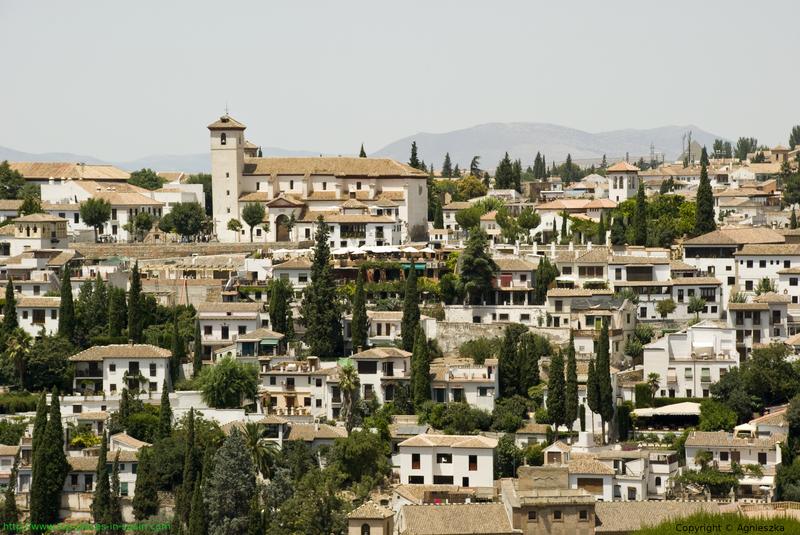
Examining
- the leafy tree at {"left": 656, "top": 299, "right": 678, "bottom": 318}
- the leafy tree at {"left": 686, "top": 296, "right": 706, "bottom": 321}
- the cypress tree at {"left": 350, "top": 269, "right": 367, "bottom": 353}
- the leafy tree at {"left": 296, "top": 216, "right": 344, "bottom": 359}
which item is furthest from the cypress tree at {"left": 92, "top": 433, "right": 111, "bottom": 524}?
the leafy tree at {"left": 686, "top": 296, "right": 706, "bottom": 321}

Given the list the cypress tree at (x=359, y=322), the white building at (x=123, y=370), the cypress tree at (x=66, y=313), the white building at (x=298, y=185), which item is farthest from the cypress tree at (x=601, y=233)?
the cypress tree at (x=66, y=313)

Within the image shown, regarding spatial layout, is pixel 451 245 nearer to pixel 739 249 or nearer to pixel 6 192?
pixel 739 249

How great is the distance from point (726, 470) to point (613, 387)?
18.1ft

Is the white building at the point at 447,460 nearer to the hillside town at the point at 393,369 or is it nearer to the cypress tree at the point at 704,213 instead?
the hillside town at the point at 393,369

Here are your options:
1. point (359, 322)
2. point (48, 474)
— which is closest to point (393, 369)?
point (359, 322)

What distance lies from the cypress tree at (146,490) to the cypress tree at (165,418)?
234 cm

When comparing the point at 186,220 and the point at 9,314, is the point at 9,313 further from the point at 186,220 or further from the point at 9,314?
the point at 186,220

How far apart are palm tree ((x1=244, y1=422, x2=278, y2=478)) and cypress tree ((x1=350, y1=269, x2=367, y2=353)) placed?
311 inches

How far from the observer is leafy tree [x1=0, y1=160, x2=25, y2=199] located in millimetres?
87750

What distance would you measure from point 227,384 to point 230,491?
7880 mm

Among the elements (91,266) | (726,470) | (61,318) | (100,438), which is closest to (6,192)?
(91,266)

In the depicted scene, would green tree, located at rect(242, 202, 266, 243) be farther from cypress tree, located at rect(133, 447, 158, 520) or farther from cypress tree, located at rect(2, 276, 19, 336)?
cypress tree, located at rect(133, 447, 158, 520)

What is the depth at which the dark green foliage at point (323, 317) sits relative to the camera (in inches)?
2463

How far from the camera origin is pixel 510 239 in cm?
7850
